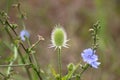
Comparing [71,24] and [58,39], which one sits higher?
[71,24]

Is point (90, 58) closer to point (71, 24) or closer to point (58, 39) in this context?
point (58, 39)

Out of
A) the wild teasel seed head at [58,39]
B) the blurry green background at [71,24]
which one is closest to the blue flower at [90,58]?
the wild teasel seed head at [58,39]

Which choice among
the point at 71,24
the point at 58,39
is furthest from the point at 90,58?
the point at 71,24

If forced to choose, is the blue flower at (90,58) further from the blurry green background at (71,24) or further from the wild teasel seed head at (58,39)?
the blurry green background at (71,24)

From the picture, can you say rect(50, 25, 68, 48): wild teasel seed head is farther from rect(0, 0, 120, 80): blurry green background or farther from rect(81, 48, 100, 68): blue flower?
rect(0, 0, 120, 80): blurry green background

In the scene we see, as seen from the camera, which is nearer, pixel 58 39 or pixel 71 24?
pixel 58 39

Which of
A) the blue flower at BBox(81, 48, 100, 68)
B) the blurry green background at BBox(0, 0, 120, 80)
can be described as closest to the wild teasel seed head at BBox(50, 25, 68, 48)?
the blue flower at BBox(81, 48, 100, 68)

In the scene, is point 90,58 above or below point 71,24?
below

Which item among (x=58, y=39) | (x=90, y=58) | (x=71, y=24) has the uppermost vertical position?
(x=71, y=24)
